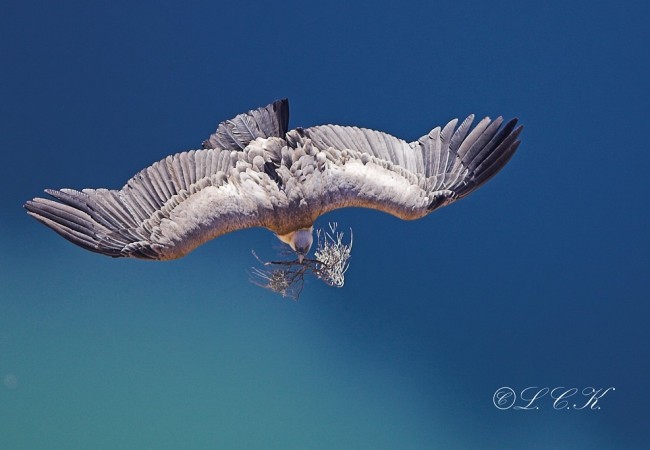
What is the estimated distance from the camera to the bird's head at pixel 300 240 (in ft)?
20.9

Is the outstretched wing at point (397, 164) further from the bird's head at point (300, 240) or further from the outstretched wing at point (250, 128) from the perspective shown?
the bird's head at point (300, 240)

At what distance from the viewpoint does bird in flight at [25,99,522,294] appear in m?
5.90

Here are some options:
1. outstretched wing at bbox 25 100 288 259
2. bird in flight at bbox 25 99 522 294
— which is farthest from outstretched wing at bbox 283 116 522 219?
outstretched wing at bbox 25 100 288 259

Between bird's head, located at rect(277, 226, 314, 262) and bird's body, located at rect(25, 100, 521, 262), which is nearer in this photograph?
bird's body, located at rect(25, 100, 521, 262)

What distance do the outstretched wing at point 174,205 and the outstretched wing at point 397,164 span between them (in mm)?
245

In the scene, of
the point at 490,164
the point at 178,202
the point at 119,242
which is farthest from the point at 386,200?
the point at 119,242

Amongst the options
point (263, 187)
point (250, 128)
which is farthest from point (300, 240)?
point (250, 128)

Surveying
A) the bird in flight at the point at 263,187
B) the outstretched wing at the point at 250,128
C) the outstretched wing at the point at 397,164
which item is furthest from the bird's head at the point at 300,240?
the outstretched wing at the point at 250,128

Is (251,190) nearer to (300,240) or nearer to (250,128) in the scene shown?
(250,128)

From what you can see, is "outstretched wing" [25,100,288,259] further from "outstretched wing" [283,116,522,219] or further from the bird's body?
"outstretched wing" [283,116,522,219]

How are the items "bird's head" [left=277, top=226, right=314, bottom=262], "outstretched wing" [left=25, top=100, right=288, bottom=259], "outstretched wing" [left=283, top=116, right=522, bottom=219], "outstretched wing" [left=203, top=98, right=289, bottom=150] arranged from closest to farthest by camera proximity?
1. "outstretched wing" [left=25, top=100, right=288, bottom=259]
2. "outstretched wing" [left=283, top=116, right=522, bottom=219]
3. "outstretched wing" [left=203, top=98, right=289, bottom=150]
4. "bird's head" [left=277, top=226, right=314, bottom=262]

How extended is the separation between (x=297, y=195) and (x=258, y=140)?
492 millimetres

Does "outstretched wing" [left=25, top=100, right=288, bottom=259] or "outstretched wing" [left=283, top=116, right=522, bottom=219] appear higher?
"outstretched wing" [left=283, top=116, right=522, bottom=219]

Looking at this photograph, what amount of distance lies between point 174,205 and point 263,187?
1.87 ft
